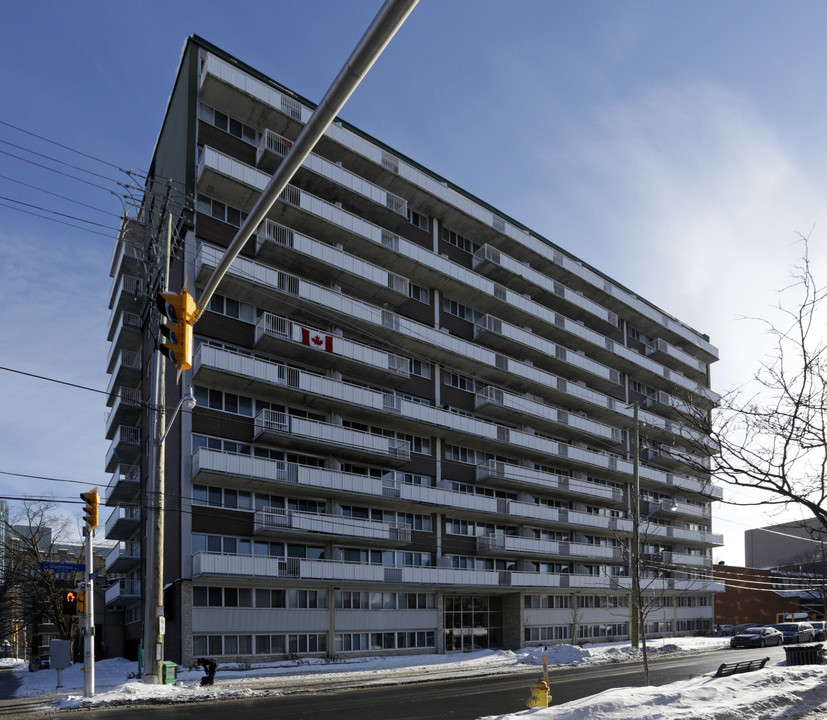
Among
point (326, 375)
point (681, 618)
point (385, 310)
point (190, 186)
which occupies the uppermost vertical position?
point (190, 186)

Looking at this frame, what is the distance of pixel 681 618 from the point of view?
2734 inches

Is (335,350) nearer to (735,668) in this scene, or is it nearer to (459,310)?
(459,310)

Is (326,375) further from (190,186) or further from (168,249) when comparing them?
(168,249)

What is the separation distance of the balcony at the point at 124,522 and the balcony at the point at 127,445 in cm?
311

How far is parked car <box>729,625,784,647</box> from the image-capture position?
50688 millimetres

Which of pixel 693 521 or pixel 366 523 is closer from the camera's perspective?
pixel 366 523

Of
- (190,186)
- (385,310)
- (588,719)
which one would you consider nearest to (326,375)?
(385,310)

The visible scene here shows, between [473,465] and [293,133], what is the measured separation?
22906 millimetres

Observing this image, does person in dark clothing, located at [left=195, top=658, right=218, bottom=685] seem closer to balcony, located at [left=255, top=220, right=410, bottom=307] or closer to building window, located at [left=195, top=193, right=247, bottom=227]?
balcony, located at [left=255, top=220, right=410, bottom=307]

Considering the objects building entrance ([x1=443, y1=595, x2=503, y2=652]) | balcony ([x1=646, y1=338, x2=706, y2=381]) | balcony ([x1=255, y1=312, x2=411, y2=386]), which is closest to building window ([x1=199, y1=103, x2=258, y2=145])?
balcony ([x1=255, y1=312, x2=411, y2=386])

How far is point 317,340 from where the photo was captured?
127 feet

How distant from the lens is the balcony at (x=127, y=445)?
47781 millimetres

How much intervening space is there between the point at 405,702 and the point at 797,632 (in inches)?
1534

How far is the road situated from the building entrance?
1616 centimetres
